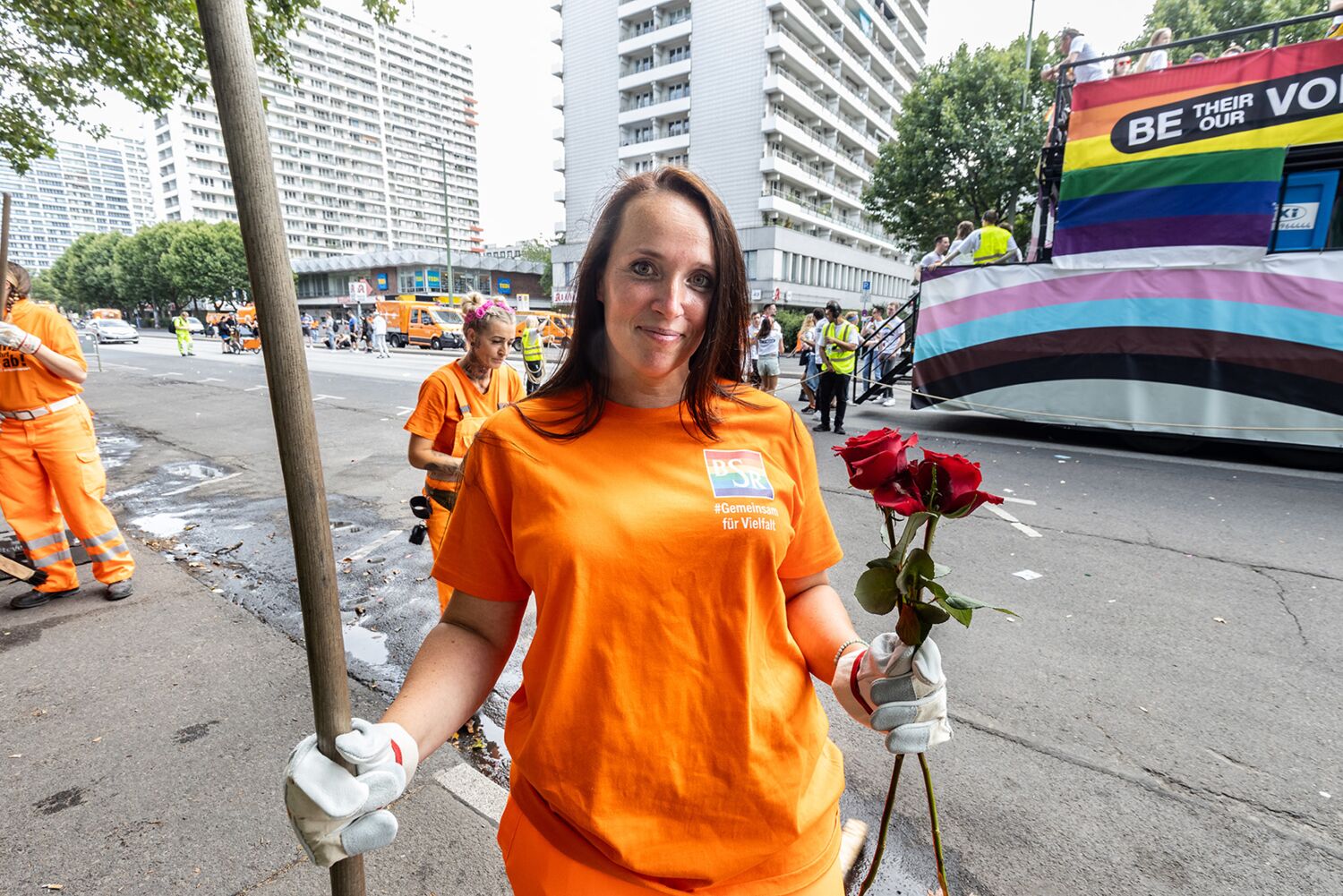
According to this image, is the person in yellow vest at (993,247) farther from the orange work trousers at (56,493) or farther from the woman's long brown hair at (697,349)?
the orange work trousers at (56,493)

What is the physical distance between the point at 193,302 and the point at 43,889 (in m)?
79.4

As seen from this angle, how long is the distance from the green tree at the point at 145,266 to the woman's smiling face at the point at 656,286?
71396mm

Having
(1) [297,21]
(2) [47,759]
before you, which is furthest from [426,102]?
(2) [47,759]

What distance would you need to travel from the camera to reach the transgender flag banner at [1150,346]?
7.00 m

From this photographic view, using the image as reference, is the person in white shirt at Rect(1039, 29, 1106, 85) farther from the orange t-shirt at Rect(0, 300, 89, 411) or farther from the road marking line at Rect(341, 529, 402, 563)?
the orange t-shirt at Rect(0, 300, 89, 411)

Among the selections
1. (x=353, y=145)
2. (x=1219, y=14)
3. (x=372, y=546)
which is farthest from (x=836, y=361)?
(x=353, y=145)

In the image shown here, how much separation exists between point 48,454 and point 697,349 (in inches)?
181

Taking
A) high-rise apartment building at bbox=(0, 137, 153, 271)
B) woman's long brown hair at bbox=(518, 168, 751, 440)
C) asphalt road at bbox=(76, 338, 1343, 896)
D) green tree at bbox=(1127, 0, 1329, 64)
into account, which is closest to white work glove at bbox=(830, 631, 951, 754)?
woman's long brown hair at bbox=(518, 168, 751, 440)

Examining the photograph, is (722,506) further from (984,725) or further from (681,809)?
(984,725)

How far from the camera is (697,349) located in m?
1.34

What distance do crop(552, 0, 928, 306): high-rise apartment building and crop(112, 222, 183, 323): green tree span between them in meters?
38.2

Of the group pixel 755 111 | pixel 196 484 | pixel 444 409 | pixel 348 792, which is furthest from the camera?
pixel 755 111

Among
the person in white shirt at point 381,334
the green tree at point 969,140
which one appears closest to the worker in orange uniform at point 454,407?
the green tree at point 969,140

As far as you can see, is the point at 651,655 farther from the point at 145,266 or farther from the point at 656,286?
the point at 145,266
